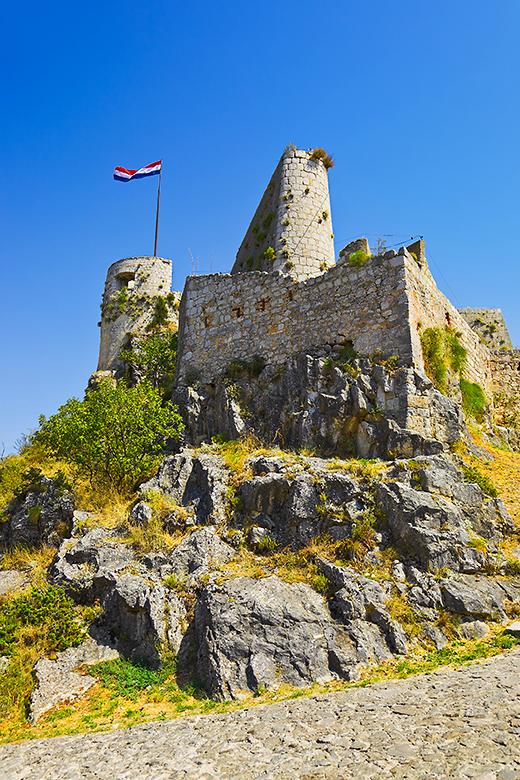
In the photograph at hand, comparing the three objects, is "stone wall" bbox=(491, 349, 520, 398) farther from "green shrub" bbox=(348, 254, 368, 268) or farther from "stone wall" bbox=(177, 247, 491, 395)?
"green shrub" bbox=(348, 254, 368, 268)

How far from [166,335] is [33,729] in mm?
20188

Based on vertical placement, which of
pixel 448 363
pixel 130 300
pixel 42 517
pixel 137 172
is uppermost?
pixel 137 172

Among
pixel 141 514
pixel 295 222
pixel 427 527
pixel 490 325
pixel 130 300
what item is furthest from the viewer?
pixel 130 300

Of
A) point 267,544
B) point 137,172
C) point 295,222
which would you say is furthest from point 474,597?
point 137,172

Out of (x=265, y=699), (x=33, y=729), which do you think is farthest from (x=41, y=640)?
(x=265, y=699)

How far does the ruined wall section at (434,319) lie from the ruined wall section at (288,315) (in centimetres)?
39

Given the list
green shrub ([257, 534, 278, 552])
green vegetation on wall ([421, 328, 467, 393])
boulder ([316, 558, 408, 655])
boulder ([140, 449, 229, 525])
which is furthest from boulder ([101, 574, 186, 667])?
green vegetation on wall ([421, 328, 467, 393])

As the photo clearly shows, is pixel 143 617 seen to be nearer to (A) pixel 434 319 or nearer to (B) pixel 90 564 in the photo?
(B) pixel 90 564

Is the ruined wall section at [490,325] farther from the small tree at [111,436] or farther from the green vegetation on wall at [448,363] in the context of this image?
the small tree at [111,436]

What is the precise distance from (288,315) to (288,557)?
28.6 feet

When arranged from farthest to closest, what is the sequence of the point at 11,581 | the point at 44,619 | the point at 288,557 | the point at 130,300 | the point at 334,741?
the point at 130,300
the point at 11,581
the point at 288,557
the point at 44,619
the point at 334,741

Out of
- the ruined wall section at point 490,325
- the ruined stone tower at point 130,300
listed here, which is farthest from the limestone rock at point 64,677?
the ruined wall section at point 490,325

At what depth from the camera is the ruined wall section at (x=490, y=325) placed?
28.1 meters

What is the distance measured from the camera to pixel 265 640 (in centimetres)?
967
